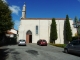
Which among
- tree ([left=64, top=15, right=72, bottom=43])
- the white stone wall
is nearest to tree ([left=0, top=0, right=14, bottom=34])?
the white stone wall

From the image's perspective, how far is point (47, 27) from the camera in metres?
49.2

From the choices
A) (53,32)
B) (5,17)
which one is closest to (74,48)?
(5,17)

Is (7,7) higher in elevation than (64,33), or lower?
higher

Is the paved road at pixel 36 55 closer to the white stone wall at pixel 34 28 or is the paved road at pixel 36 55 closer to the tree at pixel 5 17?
the tree at pixel 5 17

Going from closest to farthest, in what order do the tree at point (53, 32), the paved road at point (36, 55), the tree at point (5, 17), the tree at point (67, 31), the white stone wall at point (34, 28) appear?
the paved road at point (36, 55), the tree at point (5, 17), the tree at point (67, 31), the tree at point (53, 32), the white stone wall at point (34, 28)

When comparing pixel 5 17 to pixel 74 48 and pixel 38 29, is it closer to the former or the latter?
pixel 38 29

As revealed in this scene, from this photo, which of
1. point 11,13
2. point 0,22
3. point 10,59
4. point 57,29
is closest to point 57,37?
point 57,29

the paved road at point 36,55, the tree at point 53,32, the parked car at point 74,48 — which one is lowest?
the paved road at point 36,55

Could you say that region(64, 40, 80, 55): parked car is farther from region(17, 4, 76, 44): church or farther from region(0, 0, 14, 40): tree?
region(17, 4, 76, 44): church

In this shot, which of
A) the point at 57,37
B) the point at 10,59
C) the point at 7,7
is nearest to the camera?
the point at 10,59

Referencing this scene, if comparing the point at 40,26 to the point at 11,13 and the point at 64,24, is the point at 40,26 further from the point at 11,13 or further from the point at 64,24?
the point at 11,13

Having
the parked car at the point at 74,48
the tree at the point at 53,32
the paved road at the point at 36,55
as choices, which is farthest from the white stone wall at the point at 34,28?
the parked car at the point at 74,48

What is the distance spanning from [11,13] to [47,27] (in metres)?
15.3

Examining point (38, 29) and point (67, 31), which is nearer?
point (67, 31)
